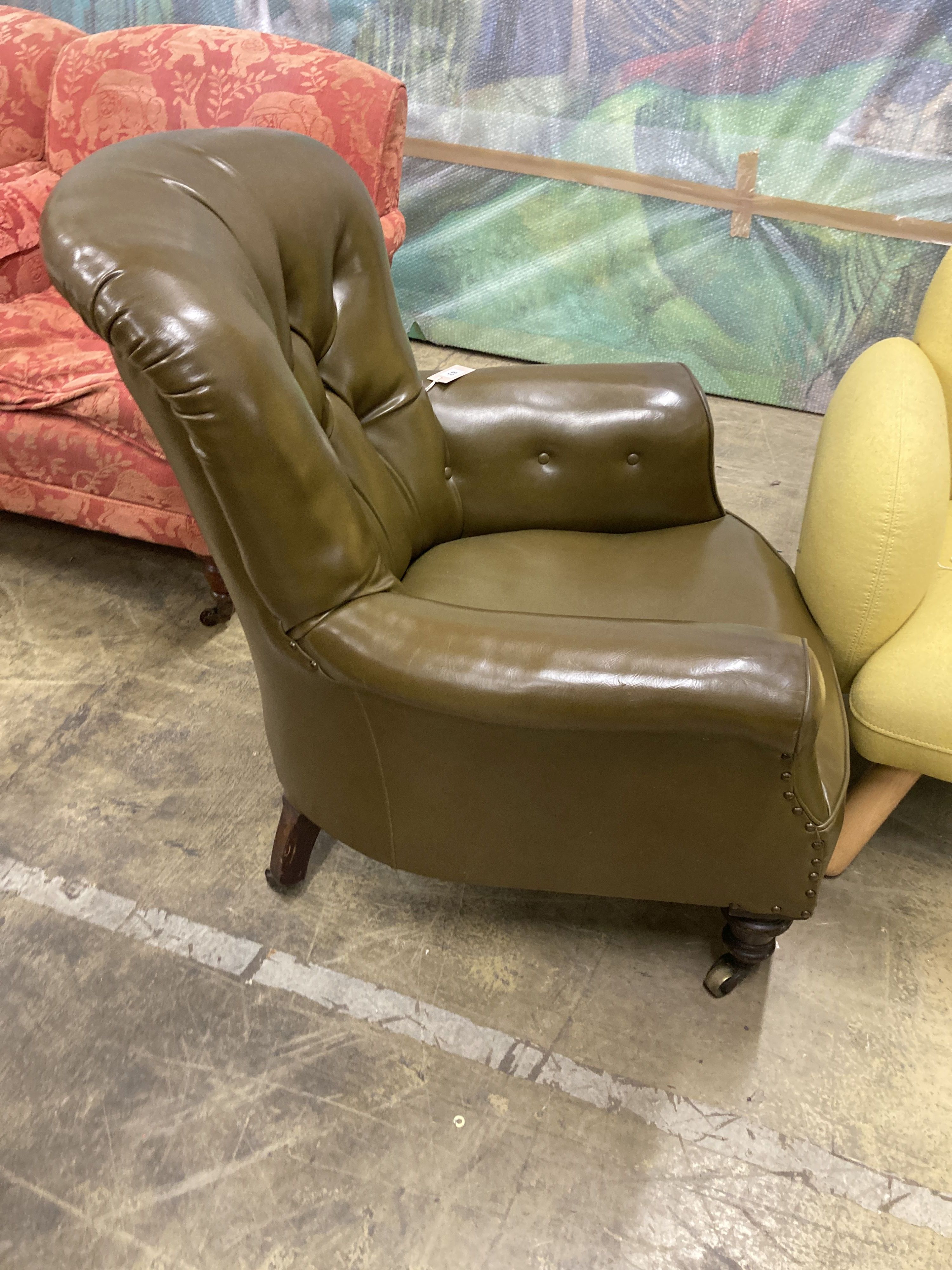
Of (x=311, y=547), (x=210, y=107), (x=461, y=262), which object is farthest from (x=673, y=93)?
(x=311, y=547)

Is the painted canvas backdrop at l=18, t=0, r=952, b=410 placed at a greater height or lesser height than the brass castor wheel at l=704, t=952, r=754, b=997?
greater

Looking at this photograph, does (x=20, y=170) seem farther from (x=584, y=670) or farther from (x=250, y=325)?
(x=584, y=670)

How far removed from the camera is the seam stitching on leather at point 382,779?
3.32ft

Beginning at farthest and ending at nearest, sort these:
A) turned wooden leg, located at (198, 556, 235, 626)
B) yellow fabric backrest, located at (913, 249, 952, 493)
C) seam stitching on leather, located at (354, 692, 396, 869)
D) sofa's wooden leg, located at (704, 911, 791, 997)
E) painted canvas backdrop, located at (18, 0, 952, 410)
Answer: painted canvas backdrop, located at (18, 0, 952, 410), turned wooden leg, located at (198, 556, 235, 626), yellow fabric backrest, located at (913, 249, 952, 493), sofa's wooden leg, located at (704, 911, 791, 997), seam stitching on leather, located at (354, 692, 396, 869)

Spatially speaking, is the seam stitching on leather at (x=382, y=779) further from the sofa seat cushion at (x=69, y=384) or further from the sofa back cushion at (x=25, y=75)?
the sofa back cushion at (x=25, y=75)

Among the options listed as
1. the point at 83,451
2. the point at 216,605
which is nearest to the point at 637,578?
the point at 216,605

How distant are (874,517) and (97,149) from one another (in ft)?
5.97

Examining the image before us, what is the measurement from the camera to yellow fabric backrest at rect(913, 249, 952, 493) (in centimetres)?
153

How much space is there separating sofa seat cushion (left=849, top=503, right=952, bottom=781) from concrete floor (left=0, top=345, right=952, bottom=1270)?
0.30 metres

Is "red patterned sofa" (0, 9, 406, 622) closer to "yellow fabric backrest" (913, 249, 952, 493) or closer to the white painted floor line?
the white painted floor line

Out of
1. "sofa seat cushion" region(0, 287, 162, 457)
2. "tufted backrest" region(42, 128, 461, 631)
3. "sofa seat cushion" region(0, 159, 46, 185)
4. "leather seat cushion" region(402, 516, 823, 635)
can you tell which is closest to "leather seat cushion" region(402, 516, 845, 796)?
"leather seat cushion" region(402, 516, 823, 635)

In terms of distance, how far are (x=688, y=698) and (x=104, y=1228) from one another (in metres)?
0.90

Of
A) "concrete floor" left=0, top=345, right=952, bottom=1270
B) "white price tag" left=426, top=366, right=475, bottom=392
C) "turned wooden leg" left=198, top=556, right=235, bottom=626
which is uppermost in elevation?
"white price tag" left=426, top=366, right=475, bottom=392

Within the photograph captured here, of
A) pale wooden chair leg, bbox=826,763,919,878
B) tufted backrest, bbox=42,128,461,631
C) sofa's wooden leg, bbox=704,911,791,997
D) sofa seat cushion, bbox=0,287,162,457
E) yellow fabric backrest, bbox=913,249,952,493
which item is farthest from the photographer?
sofa seat cushion, bbox=0,287,162,457
